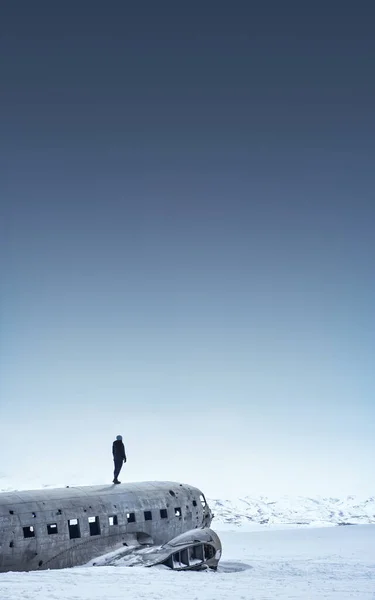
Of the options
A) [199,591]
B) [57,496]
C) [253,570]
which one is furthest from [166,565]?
[199,591]

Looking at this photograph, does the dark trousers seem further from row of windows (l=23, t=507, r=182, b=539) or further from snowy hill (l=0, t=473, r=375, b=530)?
snowy hill (l=0, t=473, r=375, b=530)

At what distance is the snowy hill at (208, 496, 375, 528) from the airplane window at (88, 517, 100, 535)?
116ft

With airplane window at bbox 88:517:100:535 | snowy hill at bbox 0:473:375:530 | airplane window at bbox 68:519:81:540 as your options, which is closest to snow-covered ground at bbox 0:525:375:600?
airplane window at bbox 68:519:81:540

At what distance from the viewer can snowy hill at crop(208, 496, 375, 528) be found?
59.4m

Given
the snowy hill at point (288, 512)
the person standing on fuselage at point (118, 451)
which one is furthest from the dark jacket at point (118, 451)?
the snowy hill at point (288, 512)

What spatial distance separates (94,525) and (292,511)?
46.4 metres

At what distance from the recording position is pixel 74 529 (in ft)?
75.7

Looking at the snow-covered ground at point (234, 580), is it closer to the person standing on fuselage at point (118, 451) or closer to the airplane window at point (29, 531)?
the airplane window at point (29, 531)

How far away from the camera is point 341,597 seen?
13.7m

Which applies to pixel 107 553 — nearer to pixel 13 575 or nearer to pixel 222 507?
pixel 13 575

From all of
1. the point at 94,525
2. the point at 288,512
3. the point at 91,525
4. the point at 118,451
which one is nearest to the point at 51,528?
the point at 91,525

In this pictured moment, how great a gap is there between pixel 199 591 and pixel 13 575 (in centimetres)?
598

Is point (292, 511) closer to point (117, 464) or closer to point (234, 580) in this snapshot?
point (117, 464)

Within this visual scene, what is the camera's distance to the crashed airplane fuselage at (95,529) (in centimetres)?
2114
